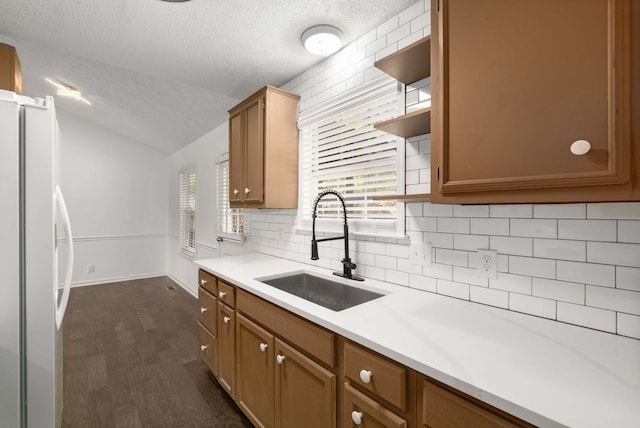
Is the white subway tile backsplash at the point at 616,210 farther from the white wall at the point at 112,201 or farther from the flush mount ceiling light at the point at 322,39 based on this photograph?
the white wall at the point at 112,201

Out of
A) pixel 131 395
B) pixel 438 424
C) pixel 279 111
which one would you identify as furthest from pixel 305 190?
Answer: pixel 131 395

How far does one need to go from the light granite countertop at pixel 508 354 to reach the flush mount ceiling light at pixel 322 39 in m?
1.59

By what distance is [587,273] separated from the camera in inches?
42.3

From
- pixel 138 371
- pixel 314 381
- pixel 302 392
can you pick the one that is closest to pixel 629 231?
pixel 314 381

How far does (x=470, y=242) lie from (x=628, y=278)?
522 millimetres

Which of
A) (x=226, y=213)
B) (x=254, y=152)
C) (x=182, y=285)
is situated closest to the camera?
(x=254, y=152)

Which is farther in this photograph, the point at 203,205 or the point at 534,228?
the point at 203,205

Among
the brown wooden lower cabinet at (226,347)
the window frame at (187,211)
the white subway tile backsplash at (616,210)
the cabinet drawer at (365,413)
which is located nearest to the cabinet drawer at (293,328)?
the cabinet drawer at (365,413)

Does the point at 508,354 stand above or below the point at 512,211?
below

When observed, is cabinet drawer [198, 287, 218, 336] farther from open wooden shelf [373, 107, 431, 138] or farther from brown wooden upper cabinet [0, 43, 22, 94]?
brown wooden upper cabinet [0, 43, 22, 94]

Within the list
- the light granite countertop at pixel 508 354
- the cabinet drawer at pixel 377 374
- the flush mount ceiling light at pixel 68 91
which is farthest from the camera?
the flush mount ceiling light at pixel 68 91

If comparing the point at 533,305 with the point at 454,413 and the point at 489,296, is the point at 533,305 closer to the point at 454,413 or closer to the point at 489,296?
the point at 489,296

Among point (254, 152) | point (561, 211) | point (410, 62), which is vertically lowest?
point (561, 211)

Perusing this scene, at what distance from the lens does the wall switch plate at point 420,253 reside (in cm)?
155
